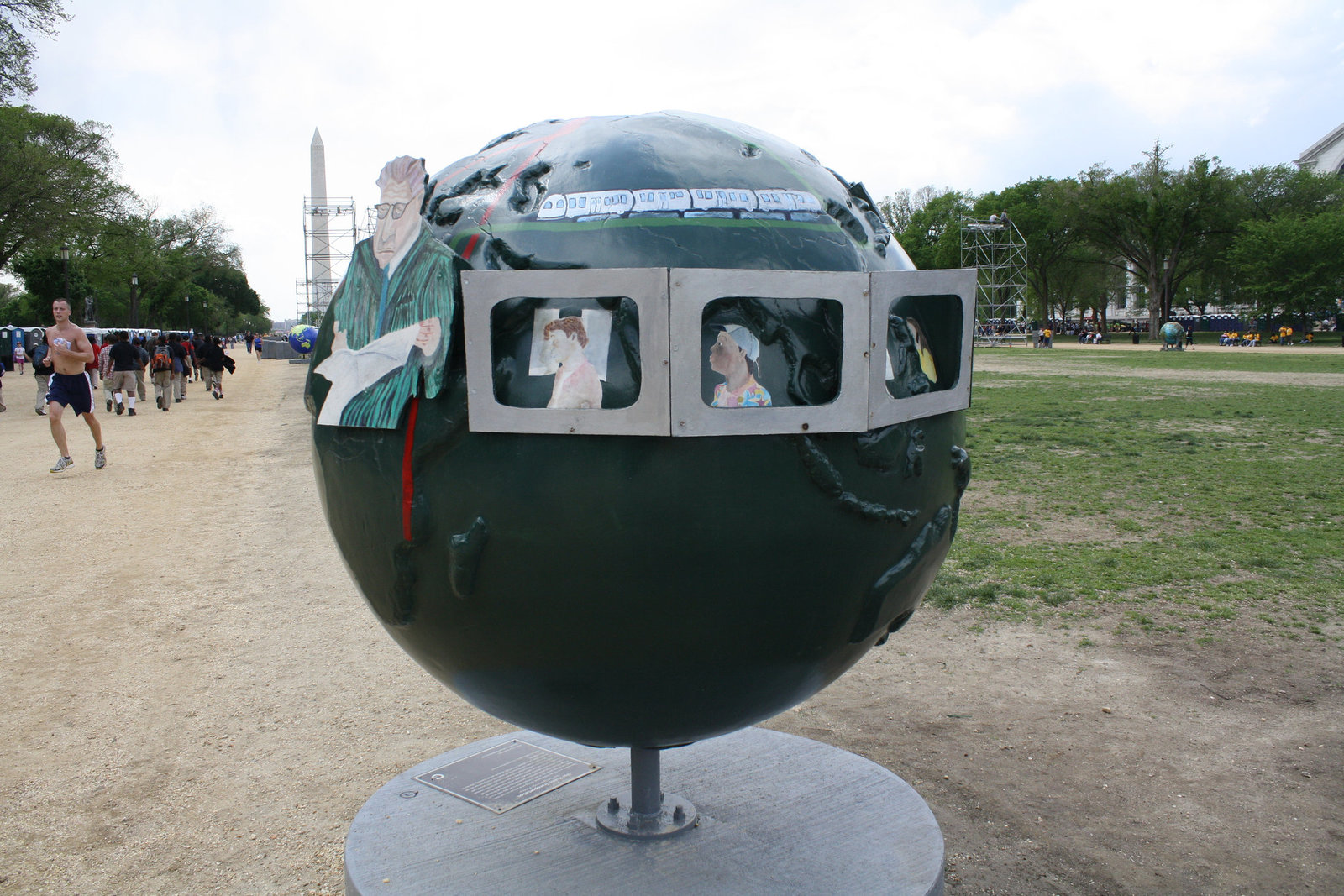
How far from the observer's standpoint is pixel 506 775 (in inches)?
135

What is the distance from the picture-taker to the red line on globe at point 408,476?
7.42 ft

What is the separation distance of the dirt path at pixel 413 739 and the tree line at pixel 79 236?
76.7ft

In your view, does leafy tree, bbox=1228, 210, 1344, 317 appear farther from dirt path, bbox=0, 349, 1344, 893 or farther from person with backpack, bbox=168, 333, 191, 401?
dirt path, bbox=0, 349, 1344, 893

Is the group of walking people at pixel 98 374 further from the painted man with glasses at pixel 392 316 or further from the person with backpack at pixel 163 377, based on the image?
the painted man with glasses at pixel 392 316

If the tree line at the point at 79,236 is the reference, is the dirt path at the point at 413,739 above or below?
below

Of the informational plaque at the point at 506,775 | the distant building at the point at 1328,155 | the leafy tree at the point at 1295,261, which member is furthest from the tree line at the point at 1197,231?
the informational plaque at the point at 506,775

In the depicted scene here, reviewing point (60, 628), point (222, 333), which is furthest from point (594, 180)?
point (222, 333)

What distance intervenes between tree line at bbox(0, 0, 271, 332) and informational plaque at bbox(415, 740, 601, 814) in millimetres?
26816

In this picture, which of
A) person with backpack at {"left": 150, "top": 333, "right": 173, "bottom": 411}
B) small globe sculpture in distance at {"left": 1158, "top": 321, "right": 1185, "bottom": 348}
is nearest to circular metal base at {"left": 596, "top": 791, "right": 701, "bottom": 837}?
person with backpack at {"left": 150, "top": 333, "right": 173, "bottom": 411}

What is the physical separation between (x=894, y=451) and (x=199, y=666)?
13.2ft

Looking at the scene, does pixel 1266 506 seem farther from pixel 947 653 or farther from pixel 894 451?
pixel 894 451

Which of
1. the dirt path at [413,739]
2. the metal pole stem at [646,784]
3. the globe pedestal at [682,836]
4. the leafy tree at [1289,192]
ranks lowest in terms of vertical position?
the dirt path at [413,739]

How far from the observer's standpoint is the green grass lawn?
5.73 metres

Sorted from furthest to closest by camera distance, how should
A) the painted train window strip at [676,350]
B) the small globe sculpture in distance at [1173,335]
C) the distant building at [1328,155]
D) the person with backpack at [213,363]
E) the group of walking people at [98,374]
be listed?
the distant building at [1328,155] → the small globe sculpture in distance at [1173,335] → the person with backpack at [213,363] → the group of walking people at [98,374] → the painted train window strip at [676,350]
